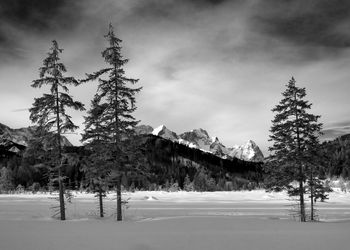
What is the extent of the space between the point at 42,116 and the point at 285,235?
62.7 ft

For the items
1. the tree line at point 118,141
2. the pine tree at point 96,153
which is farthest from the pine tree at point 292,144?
the pine tree at point 96,153

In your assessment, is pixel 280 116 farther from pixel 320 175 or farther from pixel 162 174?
pixel 162 174

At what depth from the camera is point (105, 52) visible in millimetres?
24703

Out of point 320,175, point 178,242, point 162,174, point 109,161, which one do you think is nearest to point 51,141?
point 109,161

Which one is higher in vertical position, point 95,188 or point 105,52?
point 105,52

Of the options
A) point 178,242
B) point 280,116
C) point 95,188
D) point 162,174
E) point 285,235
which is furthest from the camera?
point 162,174

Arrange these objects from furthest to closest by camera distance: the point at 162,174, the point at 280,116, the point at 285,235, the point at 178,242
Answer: the point at 162,174, the point at 280,116, the point at 285,235, the point at 178,242

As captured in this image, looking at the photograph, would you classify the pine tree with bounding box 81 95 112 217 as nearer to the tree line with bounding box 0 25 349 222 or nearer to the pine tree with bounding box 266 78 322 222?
the tree line with bounding box 0 25 349 222

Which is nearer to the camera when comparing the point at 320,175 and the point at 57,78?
the point at 57,78

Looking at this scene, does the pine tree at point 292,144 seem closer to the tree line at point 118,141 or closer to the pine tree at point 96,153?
the tree line at point 118,141

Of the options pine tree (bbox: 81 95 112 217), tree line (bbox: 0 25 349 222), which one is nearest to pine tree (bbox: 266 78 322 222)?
tree line (bbox: 0 25 349 222)

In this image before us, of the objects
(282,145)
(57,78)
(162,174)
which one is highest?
(57,78)

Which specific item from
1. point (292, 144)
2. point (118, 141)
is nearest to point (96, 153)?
point (118, 141)

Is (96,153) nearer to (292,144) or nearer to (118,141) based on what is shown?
(118,141)
